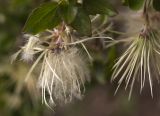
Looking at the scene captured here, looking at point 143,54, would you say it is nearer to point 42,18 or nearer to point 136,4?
point 136,4

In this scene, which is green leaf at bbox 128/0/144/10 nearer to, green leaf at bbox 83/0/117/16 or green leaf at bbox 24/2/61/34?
green leaf at bbox 83/0/117/16

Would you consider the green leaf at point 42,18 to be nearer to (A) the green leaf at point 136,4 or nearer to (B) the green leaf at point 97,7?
(B) the green leaf at point 97,7

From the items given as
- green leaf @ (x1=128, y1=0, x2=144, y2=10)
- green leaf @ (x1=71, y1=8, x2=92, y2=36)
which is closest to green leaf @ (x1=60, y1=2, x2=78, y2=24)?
green leaf @ (x1=71, y1=8, x2=92, y2=36)

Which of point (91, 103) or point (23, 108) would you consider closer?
point (23, 108)

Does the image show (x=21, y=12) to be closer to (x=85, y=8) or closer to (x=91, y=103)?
(x=85, y=8)

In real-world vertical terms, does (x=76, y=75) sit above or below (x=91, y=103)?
above

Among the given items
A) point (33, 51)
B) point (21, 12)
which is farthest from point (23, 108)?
point (33, 51)

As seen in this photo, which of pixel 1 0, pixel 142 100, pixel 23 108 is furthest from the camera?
pixel 142 100
